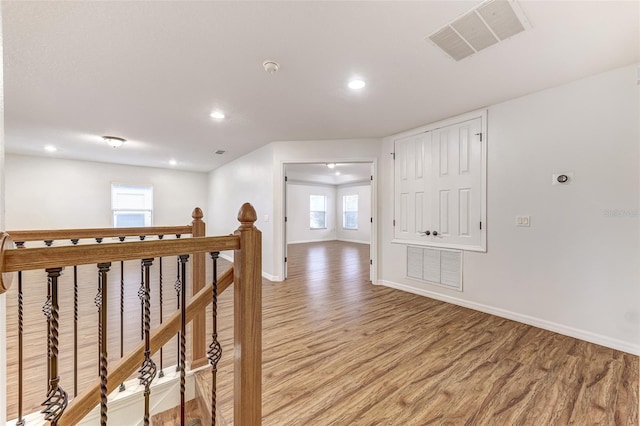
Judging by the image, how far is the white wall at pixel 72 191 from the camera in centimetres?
596

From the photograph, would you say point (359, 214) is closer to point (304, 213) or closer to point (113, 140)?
point (304, 213)

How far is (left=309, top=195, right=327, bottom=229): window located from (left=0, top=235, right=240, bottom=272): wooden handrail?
30.1 ft

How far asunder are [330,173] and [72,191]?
6882 mm

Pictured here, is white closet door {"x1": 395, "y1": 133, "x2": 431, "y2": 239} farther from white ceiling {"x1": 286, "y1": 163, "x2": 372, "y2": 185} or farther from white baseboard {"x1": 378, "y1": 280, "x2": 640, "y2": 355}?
white ceiling {"x1": 286, "y1": 163, "x2": 372, "y2": 185}

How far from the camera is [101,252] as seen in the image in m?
0.95

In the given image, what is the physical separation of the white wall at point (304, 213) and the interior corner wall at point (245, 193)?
260cm

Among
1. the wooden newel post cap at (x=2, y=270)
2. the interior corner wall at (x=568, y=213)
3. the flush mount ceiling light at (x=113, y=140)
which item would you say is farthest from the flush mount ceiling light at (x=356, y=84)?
the flush mount ceiling light at (x=113, y=140)

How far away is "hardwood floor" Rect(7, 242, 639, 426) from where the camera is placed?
5.38ft

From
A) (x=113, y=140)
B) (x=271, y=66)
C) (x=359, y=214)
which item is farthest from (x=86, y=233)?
(x=359, y=214)

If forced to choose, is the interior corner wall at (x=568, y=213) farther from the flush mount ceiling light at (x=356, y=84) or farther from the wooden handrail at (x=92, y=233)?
the wooden handrail at (x=92, y=233)

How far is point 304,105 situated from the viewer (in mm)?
3119

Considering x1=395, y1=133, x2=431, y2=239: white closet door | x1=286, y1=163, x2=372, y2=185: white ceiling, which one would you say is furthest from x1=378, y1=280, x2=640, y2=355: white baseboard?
x1=286, y1=163, x2=372, y2=185: white ceiling

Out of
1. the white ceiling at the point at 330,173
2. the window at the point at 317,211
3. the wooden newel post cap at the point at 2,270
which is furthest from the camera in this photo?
the window at the point at 317,211

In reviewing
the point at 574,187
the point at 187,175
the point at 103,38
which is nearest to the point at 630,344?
the point at 574,187
